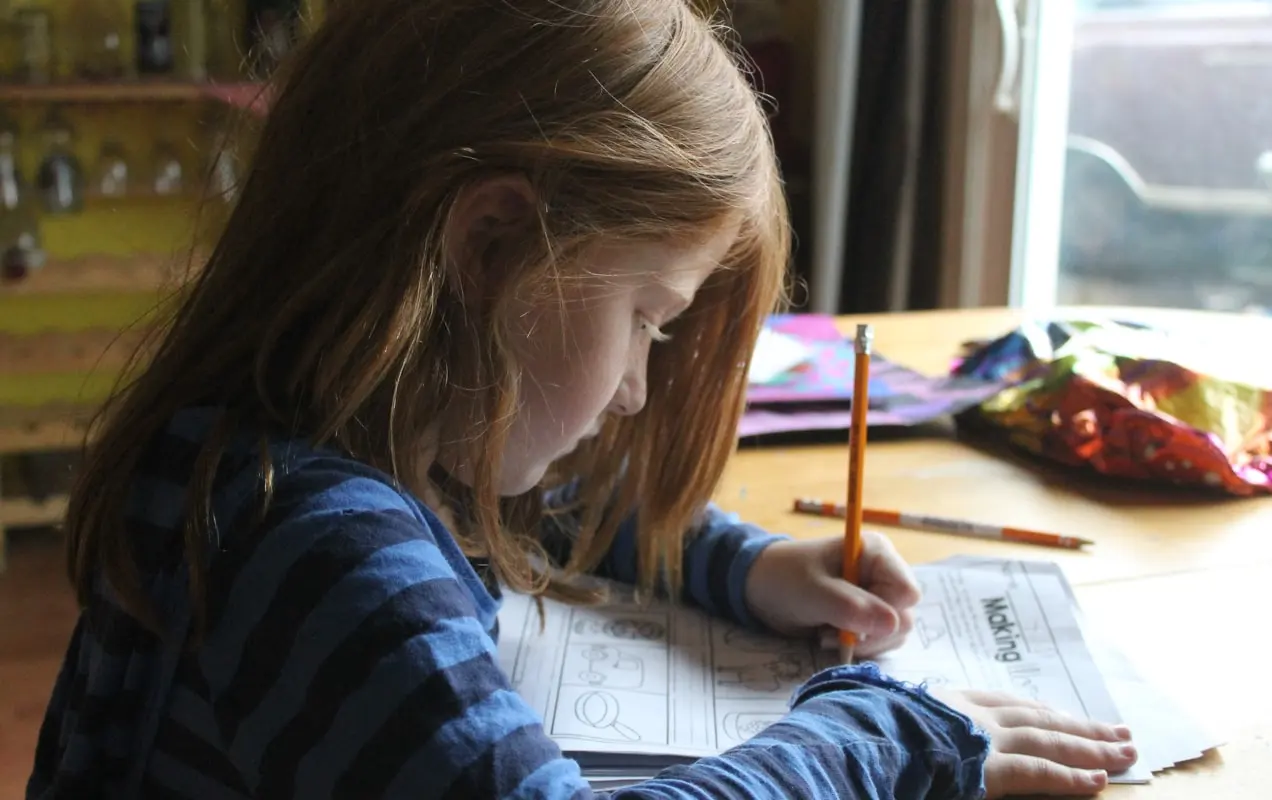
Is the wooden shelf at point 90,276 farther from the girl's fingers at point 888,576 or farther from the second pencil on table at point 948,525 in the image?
the girl's fingers at point 888,576

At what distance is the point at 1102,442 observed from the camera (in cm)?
97

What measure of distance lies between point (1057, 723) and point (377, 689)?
1.12 feet

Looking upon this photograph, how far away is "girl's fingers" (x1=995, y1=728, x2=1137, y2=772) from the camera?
1.96ft

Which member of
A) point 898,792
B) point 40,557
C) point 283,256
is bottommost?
point 40,557

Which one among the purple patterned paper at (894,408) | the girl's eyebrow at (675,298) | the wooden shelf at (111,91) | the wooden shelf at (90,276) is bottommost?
the wooden shelf at (90,276)

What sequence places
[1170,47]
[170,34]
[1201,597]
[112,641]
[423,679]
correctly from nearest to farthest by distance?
[423,679] → [112,641] → [1201,597] → [1170,47] → [170,34]

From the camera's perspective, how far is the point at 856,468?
750mm

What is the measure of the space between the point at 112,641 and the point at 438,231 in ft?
0.82

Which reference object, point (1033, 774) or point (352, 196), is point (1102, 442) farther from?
point (352, 196)

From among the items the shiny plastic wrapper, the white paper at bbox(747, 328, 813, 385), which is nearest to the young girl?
the shiny plastic wrapper

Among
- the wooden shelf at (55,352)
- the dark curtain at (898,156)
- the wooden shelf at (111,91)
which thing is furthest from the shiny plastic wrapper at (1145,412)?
the wooden shelf at (55,352)

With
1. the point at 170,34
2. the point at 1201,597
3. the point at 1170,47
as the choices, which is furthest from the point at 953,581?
the point at 170,34

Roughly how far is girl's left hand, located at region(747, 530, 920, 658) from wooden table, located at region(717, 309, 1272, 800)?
9 centimetres

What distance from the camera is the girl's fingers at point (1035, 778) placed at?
58 cm
